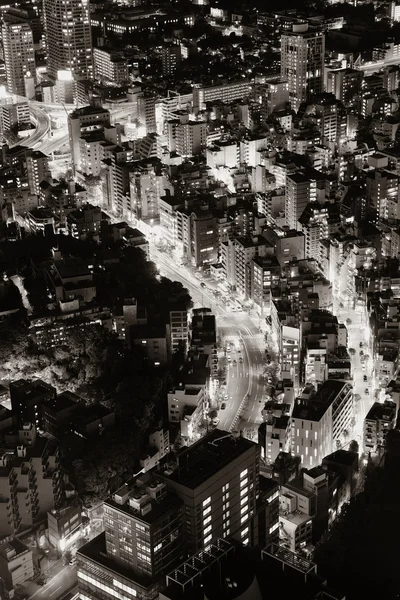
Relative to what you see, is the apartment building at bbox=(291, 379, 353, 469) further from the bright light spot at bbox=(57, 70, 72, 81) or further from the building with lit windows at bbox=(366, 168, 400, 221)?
the bright light spot at bbox=(57, 70, 72, 81)

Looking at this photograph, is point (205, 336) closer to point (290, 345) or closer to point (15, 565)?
point (290, 345)

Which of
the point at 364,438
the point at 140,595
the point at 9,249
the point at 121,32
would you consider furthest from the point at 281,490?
the point at 121,32

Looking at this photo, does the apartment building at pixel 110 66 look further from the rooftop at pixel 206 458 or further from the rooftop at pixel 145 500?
the rooftop at pixel 145 500

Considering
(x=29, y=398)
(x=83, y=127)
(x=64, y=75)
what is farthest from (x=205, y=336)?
(x=64, y=75)

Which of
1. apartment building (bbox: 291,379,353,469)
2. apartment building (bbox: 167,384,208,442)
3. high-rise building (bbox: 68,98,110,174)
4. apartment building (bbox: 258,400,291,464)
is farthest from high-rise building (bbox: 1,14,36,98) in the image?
apartment building (bbox: 258,400,291,464)

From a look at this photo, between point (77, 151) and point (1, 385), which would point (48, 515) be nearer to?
point (1, 385)

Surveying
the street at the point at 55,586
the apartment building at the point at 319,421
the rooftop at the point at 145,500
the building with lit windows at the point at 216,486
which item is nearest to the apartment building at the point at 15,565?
the street at the point at 55,586
